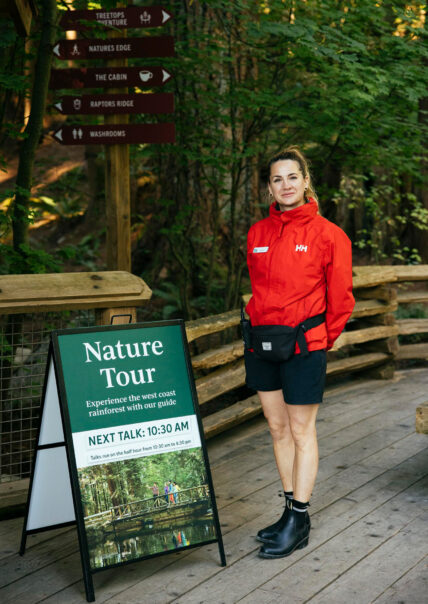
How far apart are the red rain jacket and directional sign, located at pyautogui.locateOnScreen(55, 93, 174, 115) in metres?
2.20

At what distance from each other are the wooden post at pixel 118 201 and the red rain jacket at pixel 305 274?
222cm

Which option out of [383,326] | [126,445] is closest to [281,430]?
[126,445]

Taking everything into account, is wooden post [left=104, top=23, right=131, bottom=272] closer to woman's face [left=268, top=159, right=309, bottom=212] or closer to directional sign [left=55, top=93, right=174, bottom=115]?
directional sign [left=55, top=93, right=174, bottom=115]

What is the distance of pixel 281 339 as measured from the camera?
3240 millimetres

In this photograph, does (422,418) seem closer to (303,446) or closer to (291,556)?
(303,446)

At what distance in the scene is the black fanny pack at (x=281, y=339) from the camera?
3.23 meters

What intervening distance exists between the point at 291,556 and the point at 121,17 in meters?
3.88

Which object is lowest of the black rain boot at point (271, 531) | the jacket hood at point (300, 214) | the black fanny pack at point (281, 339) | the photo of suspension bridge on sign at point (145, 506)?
the black rain boot at point (271, 531)

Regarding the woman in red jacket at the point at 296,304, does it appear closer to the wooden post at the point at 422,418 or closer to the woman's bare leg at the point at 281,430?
the woman's bare leg at the point at 281,430

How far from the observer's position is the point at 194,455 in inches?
132

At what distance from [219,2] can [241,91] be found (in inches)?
29.4

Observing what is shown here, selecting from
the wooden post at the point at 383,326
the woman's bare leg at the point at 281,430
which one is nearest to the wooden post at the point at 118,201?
the woman's bare leg at the point at 281,430

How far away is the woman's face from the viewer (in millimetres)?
3336

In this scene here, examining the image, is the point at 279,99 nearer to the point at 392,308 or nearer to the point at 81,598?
the point at 392,308
